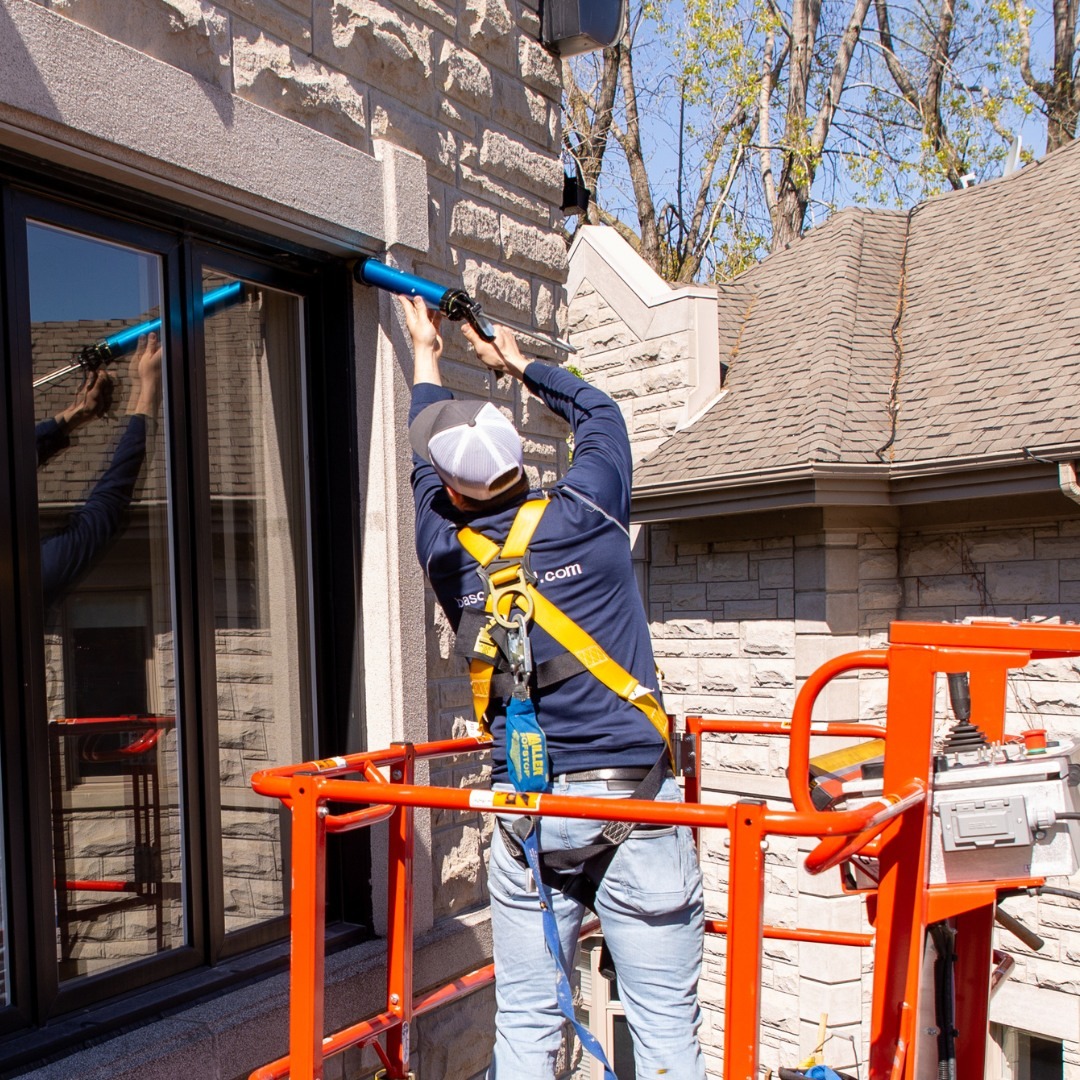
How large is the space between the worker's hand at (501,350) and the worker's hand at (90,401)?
1082 mm

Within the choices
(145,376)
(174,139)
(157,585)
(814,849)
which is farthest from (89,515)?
(814,849)

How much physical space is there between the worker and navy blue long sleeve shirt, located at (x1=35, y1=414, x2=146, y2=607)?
2.97ft

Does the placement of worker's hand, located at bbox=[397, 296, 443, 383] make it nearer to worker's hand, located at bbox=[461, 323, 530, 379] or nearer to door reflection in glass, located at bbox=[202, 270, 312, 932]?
worker's hand, located at bbox=[461, 323, 530, 379]

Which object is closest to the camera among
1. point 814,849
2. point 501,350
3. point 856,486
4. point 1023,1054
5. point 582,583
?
point 814,849

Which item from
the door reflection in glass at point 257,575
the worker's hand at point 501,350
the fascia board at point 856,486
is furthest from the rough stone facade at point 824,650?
the worker's hand at point 501,350

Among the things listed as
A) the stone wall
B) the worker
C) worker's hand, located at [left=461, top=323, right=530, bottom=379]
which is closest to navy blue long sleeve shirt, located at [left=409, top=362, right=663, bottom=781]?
the worker

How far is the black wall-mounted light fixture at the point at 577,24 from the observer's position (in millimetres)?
4867

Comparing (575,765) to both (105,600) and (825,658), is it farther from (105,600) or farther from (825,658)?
(825,658)

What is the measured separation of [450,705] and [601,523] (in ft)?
5.30

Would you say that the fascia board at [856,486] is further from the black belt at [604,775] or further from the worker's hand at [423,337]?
the black belt at [604,775]

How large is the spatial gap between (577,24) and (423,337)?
1.96 m

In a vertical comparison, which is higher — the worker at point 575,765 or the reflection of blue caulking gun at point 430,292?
the reflection of blue caulking gun at point 430,292

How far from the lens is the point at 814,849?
9.09ft

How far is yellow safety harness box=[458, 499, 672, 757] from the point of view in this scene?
9.24 ft
